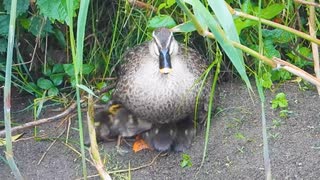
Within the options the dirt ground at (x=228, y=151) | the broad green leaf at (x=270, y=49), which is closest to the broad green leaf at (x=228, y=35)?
the dirt ground at (x=228, y=151)

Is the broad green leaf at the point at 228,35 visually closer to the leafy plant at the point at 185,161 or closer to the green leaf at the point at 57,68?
the leafy plant at the point at 185,161

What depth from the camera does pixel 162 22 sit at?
3.55 m

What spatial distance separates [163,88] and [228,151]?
396 mm

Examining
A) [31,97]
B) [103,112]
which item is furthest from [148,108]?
[31,97]

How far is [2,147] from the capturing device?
11.5 feet

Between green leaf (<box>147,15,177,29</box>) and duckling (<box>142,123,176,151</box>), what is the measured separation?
1.46 ft

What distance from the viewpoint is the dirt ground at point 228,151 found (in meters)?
3.17

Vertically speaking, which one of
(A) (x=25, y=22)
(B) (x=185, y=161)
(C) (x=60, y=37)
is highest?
(A) (x=25, y=22)

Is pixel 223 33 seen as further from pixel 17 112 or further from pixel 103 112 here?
pixel 17 112

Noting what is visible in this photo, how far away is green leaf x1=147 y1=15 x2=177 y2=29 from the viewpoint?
3.55m

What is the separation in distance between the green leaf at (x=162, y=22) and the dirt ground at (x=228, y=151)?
454mm

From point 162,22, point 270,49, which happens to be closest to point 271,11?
point 270,49

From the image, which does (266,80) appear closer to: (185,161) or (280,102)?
(280,102)

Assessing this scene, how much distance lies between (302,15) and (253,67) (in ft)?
1.16
